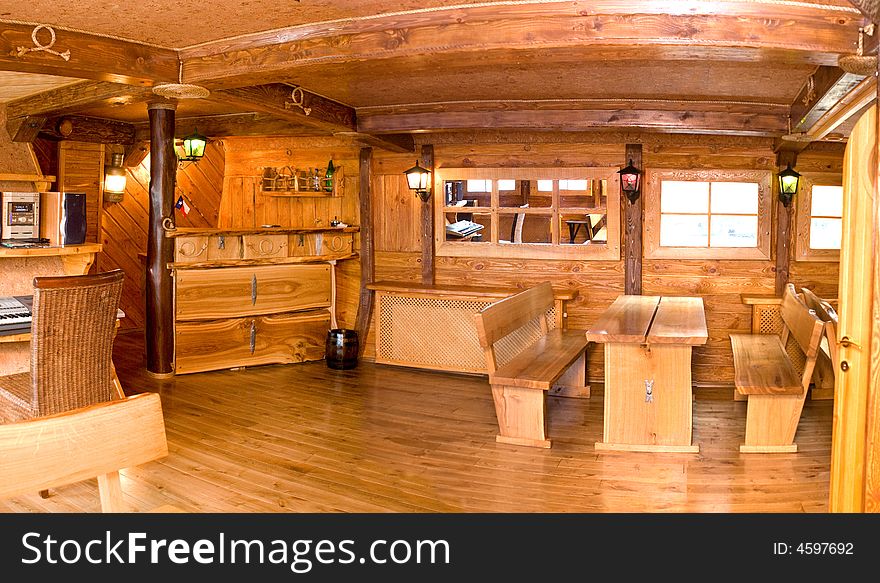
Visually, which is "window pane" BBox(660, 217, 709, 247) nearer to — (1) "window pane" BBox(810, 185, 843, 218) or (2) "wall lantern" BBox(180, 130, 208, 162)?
(1) "window pane" BBox(810, 185, 843, 218)

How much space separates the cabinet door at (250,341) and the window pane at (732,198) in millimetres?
3916

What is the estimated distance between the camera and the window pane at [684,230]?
7.27 metres

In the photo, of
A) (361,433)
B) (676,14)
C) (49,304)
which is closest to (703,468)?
(361,433)

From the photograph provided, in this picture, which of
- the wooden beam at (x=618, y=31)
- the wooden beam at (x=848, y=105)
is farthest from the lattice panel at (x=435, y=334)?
the wooden beam at (x=618, y=31)

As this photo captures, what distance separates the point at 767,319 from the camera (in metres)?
7.06

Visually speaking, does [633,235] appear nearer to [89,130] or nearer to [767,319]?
[767,319]

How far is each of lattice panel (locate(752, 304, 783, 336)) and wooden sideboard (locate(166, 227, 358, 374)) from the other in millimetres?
3920

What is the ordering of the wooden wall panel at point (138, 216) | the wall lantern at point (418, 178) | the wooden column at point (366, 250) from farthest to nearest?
the wooden wall panel at point (138, 216)
the wooden column at point (366, 250)
the wall lantern at point (418, 178)

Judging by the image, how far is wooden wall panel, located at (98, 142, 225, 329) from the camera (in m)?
9.23

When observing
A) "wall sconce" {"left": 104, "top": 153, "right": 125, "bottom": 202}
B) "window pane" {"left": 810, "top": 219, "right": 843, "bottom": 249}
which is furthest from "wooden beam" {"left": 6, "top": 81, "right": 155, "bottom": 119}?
"window pane" {"left": 810, "top": 219, "right": 843, "bottom": 249}

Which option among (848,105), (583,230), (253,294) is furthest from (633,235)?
(253,294)

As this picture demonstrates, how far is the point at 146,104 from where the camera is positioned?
719cm

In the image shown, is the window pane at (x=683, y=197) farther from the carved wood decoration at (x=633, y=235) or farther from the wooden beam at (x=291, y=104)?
the wooden beam at (x=291, y=104)

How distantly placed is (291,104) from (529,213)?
275 centimetres
